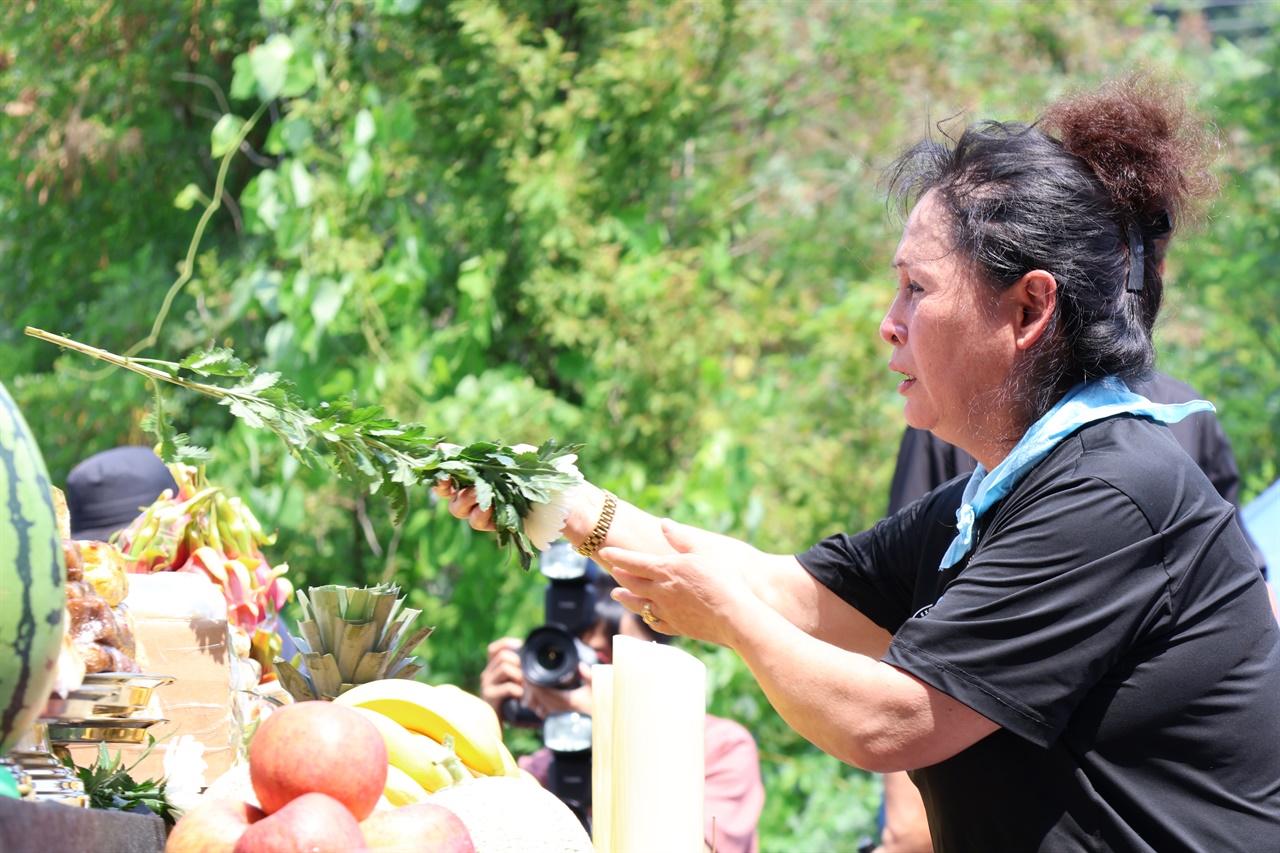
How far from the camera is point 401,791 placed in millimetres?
1348

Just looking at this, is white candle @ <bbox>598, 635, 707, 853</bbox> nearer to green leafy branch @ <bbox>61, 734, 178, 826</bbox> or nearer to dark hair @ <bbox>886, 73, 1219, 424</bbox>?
green leafy branch @ <bbox>61, 734, 178, 826</bbox>

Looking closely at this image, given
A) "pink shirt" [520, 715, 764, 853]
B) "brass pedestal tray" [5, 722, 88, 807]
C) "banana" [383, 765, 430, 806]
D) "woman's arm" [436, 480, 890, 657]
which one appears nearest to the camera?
"brass pedestal tray" [5, 722, 88, 807]

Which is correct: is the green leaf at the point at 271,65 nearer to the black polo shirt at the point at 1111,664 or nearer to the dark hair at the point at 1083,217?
the dark hair at the point at 1083,217

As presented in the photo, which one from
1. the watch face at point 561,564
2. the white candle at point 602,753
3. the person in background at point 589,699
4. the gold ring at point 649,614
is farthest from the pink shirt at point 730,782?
the white candle at point 602,753

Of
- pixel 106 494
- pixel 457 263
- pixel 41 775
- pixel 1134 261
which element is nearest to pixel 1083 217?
pixel 1134 261

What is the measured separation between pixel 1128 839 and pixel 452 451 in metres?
1.02

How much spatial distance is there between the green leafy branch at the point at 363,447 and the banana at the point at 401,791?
421 mm

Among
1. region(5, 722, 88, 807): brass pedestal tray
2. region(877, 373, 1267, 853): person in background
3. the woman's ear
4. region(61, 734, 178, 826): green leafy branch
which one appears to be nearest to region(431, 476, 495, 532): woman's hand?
region(61, 734, 178, 826): green leafy branch

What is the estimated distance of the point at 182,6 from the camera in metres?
4.46

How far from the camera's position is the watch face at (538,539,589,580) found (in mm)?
3102

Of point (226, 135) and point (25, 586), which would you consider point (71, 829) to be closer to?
point (25, 586)

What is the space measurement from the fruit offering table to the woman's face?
1166 mm

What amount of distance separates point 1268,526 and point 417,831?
289 cm

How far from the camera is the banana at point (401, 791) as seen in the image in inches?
52.9
